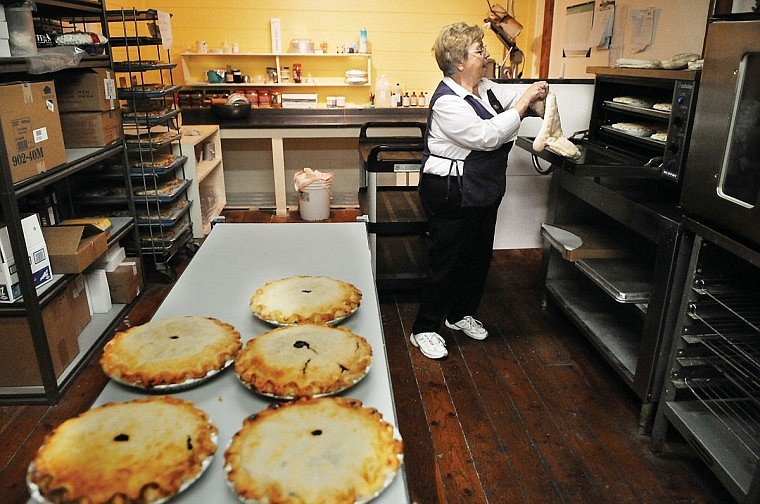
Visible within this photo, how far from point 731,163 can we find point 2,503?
2579mm

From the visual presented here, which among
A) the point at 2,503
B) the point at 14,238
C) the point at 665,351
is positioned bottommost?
the point at 2,503

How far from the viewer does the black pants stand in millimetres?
2459

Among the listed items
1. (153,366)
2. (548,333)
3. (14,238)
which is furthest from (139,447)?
(548,333)

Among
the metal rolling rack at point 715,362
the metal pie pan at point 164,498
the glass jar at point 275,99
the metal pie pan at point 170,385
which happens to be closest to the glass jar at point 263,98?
the glass jar at point 275,99

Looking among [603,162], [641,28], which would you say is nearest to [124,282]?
[603,162]

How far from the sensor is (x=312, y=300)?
137cm

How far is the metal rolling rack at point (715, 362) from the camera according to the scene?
1.81 m

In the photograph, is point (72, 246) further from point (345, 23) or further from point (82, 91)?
point (345, 23)

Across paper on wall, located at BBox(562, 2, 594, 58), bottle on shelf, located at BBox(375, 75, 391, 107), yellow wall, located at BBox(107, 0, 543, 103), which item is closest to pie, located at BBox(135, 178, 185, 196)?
yellow wall, located at BBox(107, 0, 543, 103)

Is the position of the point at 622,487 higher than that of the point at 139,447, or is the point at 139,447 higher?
the point at 139,447

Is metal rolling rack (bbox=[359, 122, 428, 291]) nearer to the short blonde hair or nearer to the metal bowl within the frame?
the short blonde hair

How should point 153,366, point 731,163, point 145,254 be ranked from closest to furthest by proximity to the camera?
point 153,366 < point 731,163 < point 145,254

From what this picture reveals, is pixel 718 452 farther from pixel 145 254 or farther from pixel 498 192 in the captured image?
pixel 145 254

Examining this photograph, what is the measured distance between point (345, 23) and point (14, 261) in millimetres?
3948
